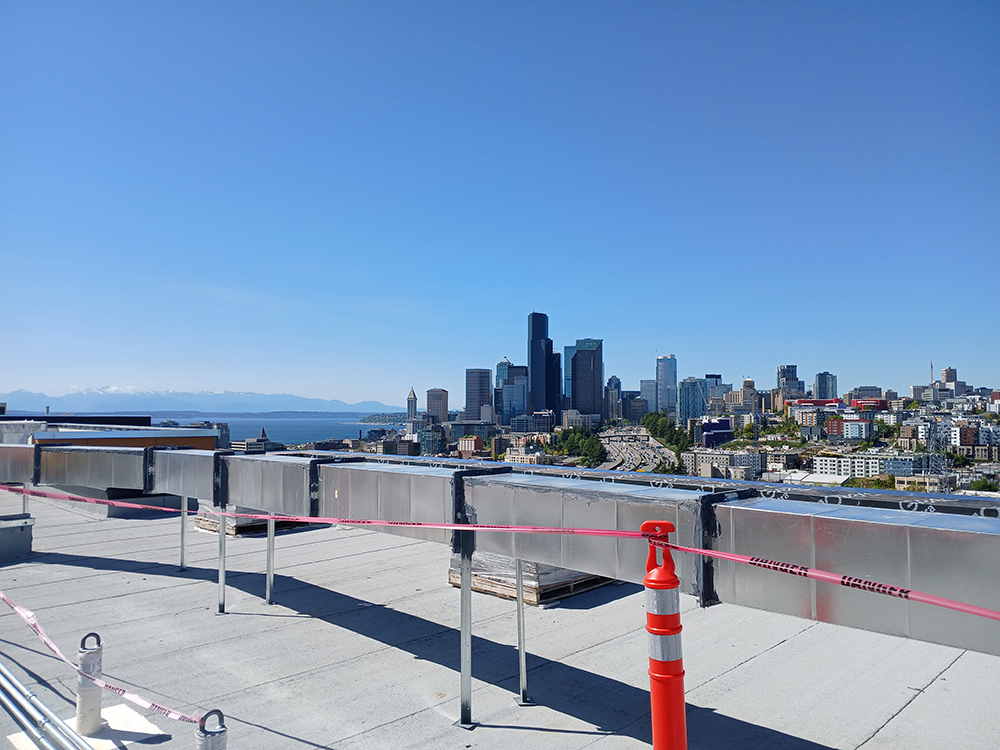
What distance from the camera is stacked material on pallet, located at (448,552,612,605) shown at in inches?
508

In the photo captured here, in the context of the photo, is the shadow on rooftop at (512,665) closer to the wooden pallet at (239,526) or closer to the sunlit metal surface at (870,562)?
the sunlit metal surface at (870,562)

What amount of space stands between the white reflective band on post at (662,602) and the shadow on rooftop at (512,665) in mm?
6055

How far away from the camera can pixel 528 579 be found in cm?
1304

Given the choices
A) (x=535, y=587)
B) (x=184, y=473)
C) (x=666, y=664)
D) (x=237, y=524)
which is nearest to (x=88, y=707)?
(x=184, y=473)

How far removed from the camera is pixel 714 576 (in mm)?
5434

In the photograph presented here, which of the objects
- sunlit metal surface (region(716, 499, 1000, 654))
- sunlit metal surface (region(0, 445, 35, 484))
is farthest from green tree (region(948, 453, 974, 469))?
sunlit metal surface (region(0, 445, 35, 484))

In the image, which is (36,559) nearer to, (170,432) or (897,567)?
(170,432)

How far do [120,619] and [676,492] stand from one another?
35.6 ft

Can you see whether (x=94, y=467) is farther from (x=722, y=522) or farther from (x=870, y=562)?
(x=870, y=562)

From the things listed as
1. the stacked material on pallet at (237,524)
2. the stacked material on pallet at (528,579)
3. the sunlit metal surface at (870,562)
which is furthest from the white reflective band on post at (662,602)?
the stacked material on pallet at (237,524)

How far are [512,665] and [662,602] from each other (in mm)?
8235

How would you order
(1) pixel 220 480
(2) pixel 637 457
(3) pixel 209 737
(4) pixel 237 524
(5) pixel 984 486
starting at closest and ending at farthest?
(3) pixel 209 737 → (1) pixel 220 480 → (4) pixel 237 524 → (5) pixel 984 486 → (2) pixel 637 457

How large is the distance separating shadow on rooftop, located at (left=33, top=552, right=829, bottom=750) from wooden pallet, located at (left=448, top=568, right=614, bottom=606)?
0.24 metres

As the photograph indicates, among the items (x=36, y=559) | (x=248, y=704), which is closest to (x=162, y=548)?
(x=36, y=559)
